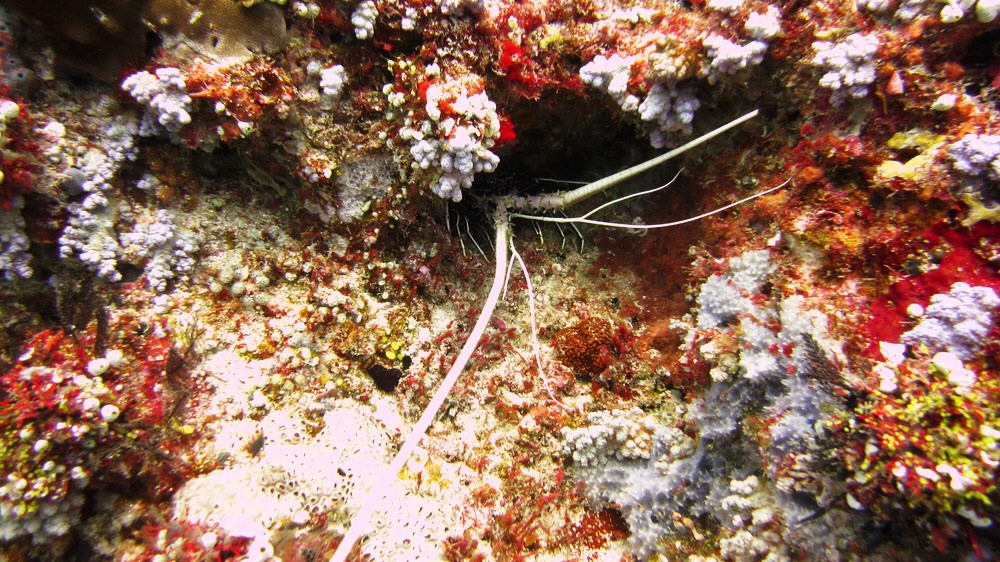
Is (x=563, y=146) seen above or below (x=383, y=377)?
above

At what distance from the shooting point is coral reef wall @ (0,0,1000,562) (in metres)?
1.87

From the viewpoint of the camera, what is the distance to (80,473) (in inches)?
76.4

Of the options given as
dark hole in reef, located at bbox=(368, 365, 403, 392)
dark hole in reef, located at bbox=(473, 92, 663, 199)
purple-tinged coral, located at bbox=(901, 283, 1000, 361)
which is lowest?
dark hole in reef, located at bbox=(368, 365, 403, 392)

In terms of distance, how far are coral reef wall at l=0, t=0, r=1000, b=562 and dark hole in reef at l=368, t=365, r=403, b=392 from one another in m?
0.03

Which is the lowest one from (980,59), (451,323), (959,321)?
(451,323)

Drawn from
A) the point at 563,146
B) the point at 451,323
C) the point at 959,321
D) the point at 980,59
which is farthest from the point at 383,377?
the point at 980,59

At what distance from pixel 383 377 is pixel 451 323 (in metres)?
0.66

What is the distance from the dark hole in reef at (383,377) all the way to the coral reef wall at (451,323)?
0.03m

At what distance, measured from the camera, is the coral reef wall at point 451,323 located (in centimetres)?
187

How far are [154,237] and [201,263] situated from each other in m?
0.27

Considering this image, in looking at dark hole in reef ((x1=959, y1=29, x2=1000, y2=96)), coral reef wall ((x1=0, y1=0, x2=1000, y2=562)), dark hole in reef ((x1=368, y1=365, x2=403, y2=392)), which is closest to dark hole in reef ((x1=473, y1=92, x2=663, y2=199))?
coral reef wall ((x1=0, y1=0, x2=1000, y2=562))

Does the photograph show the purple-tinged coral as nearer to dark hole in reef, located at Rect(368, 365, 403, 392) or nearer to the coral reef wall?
the coral reef wall

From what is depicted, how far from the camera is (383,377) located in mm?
2795

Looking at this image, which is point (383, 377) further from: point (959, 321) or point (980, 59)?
point (980, 59)
